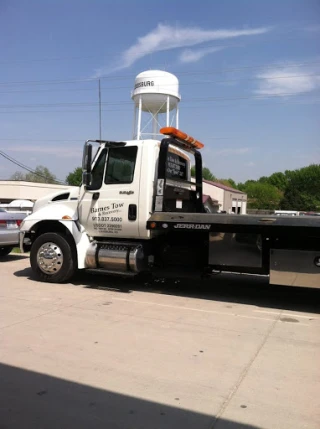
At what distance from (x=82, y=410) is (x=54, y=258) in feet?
16.0

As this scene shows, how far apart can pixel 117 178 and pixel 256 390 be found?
4772 mm

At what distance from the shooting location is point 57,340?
4.84 m

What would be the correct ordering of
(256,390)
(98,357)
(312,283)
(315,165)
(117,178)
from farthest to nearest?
(315,165), (117,178), (312,283), (98,357), (256,390)

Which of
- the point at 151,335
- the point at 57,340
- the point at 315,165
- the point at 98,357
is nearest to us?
the point at 98,357

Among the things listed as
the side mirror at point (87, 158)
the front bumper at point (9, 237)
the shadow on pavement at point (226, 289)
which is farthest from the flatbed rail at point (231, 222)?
the front bumper at point (9, 237)

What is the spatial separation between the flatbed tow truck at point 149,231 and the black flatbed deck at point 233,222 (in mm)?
16

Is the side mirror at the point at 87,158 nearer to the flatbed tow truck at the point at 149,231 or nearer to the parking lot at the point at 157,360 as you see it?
the flatbed tow truck at the point at 149,231

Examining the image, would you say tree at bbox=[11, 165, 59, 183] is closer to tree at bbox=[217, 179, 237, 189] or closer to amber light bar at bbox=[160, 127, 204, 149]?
tree at bbox=[217, 179, 237, 189]

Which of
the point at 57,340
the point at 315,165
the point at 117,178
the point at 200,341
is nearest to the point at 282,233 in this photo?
the point at 200,341

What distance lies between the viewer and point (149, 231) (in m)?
7.38

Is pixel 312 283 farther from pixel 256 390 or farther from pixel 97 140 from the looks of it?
pixel 97 140

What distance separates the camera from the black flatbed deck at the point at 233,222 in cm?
610

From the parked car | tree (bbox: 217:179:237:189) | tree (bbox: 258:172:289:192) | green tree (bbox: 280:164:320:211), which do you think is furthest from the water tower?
tree (bbox: 258:172:289:192)

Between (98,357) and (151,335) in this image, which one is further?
(151,335)
